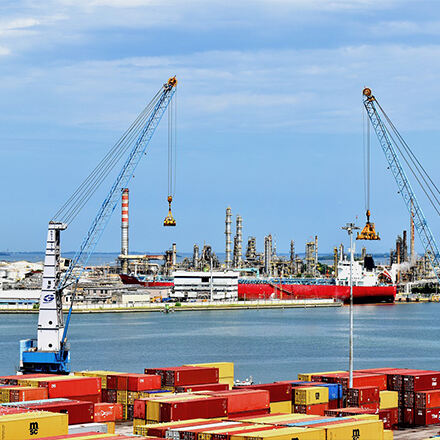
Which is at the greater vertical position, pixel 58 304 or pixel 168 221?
pixel 168 221

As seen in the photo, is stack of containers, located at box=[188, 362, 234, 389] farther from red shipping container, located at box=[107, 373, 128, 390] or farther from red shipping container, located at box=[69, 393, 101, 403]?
red shipping container, located at box=[69, 393, 101, 403]

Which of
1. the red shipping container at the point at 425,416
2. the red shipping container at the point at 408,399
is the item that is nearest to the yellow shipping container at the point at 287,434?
the red shipping container at the point at 425,416

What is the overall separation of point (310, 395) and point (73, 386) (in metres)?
8.43

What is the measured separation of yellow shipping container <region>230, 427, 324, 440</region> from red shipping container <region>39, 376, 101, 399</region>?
11.9m

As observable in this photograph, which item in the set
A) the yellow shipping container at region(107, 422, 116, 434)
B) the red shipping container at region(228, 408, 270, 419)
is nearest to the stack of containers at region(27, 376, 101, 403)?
the yellow shipping container at region(107, 422, 116, 434)

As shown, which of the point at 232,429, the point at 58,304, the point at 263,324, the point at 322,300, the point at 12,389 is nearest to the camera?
the point at 232,429

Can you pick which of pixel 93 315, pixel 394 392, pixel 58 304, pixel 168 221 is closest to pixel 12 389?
pixel 394 392

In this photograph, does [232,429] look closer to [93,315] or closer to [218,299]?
[93,315]

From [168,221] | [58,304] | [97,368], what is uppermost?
[168,221]

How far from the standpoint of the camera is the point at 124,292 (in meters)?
138

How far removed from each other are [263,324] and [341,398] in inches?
2663

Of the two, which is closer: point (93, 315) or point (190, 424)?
point (190, 424)

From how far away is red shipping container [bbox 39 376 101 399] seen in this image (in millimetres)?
35062

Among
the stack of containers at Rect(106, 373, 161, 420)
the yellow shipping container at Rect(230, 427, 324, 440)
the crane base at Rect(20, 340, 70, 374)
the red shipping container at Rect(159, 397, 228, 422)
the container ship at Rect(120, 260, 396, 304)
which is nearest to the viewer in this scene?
the yellow shipping container at Rect(230, 427, 324, 440)
